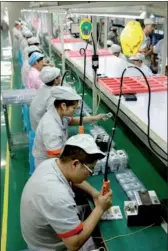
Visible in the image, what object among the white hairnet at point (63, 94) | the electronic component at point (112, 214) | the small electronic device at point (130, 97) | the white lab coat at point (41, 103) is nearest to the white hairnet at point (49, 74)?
the white lab coat at point (41, 103)

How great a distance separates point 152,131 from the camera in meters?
1.44

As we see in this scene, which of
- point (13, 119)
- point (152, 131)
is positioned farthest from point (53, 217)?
point (13, 119)

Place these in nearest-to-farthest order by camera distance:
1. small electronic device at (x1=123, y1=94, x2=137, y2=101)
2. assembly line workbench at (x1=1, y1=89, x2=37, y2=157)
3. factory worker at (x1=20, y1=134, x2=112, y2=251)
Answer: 1. factory worker at (x1=20, y1=134, x2=112, y2=251)
2. small electronic device at (x1=123, y1=94, x2=137, y2=101)
3. assembly line workbench at (x1=1, y1=89, x2=37, y2=157)

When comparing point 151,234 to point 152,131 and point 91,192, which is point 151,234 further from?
point 152,131

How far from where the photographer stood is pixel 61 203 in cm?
160

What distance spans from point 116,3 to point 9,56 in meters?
12.8

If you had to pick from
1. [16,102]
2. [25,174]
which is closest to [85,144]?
[25,174]

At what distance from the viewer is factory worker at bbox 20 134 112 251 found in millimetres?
1607

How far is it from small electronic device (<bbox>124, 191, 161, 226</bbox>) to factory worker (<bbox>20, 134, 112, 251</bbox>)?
0.16 metres

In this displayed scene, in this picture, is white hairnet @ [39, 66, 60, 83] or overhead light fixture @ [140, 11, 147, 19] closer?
overhead light fixture @ [140, 11, 147, 19]

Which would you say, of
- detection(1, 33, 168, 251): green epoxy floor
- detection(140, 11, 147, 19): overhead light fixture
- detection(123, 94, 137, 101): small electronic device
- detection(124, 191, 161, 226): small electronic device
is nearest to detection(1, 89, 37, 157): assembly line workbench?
detection(1, 33, 168, 251): green epoxy floor

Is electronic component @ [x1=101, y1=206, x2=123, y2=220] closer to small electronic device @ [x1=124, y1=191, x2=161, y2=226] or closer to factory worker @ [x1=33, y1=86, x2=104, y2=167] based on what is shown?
small electronic device @ [x1=124, y1=191, x2=161, y2=226]

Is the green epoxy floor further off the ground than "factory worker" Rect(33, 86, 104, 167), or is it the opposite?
"factory worker" Rect(33, 86, 104, 167)

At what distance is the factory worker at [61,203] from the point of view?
1.61m
